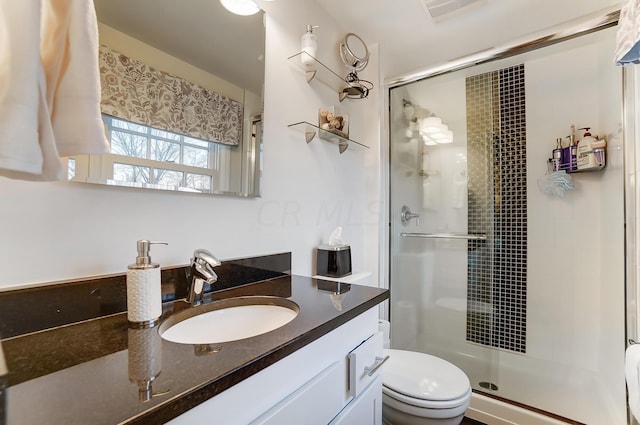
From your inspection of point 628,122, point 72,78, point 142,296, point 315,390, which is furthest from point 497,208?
point 72,78

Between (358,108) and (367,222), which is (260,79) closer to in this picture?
(358,108)

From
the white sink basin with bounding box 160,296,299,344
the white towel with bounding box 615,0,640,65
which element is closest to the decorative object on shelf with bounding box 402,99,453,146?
the white towel with bounding box 615,0,640,65

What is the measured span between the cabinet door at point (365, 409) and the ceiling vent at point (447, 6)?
1.77 m

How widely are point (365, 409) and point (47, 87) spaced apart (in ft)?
3.58

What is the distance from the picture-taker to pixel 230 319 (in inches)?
34.6

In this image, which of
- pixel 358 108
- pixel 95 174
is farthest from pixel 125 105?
pixel 358 108

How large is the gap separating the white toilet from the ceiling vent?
5.94 feet

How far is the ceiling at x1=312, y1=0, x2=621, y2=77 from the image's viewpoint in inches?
61.2

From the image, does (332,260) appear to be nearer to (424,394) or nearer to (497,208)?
(424,394)

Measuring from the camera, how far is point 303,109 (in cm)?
139

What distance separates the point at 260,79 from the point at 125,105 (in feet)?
1.75

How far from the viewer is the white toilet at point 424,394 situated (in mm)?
1111

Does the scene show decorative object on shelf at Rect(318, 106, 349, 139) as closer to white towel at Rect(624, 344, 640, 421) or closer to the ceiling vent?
the ceiling vent

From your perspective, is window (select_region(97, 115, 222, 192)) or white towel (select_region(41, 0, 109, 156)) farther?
window (select_region(97, 115, 222, 192))
